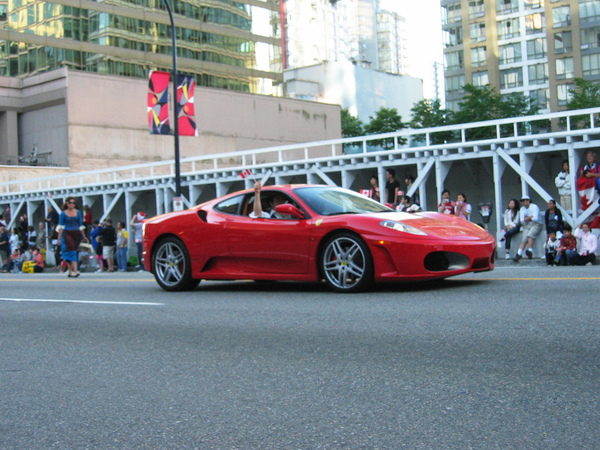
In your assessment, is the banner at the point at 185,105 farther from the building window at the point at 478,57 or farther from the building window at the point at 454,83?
the building window at the point at 454,83

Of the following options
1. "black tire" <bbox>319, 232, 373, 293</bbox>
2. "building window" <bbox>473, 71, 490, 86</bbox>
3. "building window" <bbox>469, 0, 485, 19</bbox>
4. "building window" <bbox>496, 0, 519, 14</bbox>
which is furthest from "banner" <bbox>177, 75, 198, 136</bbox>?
"building window" <bbox>469, 0, 485, 19</bbox>

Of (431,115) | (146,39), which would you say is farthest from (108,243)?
(146,39)

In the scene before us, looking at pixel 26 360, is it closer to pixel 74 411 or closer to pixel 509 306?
pixel 74 411

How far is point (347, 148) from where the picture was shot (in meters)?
82.8

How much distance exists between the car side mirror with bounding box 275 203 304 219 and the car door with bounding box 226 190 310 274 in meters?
0.08

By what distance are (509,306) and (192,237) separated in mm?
4522

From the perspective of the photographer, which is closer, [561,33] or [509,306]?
[509,306]

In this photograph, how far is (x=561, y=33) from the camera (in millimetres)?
69812

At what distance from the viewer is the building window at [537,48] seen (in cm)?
7350

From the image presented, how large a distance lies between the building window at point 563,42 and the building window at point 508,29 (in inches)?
222

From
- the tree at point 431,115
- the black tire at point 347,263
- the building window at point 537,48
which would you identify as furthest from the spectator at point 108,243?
the building window at point 537,48

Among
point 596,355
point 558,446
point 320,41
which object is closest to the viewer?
point 558,446

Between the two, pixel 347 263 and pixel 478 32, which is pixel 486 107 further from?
pixel 347 263

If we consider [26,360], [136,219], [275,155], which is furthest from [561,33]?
[26,360]
